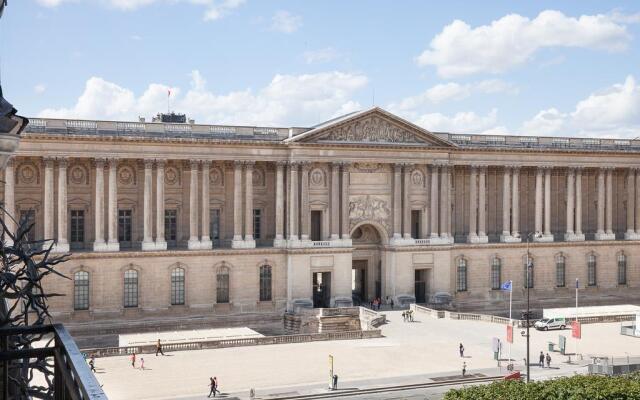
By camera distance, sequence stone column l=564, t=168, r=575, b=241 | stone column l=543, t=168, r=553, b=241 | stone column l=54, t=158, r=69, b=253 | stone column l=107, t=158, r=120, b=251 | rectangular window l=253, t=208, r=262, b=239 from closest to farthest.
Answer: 1. stone column l=54, t=158, r=69, b=253
2. stone column l=107, t=158, r=120, b=251
3. rectangular window l=253, t=208, r=262, b=239
4. stone column l=543, t=168, r=553, b=241
5. stone column l=564, t=168, r=575, b=241

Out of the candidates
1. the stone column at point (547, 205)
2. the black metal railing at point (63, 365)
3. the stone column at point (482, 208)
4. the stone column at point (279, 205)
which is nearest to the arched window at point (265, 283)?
the stone column at point (279, 205)

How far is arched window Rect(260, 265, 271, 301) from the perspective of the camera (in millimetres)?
70625

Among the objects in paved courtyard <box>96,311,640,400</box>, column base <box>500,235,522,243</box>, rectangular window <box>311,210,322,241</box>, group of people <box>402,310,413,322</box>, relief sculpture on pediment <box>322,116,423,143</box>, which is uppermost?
relief sculpture on pediment <box>322,116,423,143</box>

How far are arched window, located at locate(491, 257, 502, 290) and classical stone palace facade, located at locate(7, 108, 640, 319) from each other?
20cm

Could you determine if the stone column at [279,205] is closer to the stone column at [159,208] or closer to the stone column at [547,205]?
the stone column at [159,208]

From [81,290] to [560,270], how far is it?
48217mm

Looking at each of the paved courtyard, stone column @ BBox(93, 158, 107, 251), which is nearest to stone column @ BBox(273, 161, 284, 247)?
the paved courtyard

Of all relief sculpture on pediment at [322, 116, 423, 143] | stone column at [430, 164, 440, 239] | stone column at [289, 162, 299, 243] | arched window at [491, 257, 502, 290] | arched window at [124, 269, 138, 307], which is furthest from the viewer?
arched window at [491, 257, 502, 290]

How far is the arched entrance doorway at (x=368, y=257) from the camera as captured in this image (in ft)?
251

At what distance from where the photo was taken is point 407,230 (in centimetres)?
7525

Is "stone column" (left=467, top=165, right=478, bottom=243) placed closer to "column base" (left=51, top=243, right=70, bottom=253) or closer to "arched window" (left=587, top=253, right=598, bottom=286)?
"arched window" (left=587, top=253, right=598, bottom=286)

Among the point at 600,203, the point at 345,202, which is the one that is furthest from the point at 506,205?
the point at 345,202

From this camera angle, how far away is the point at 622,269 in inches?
3391

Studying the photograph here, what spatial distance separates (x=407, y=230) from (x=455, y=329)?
12.6m
